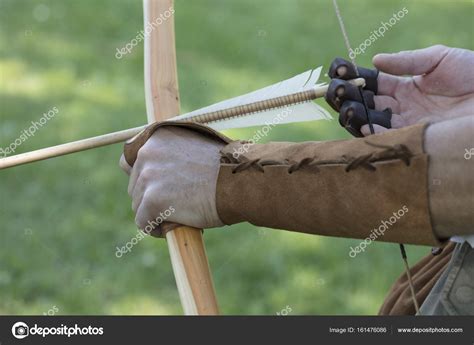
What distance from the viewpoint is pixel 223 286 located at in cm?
288

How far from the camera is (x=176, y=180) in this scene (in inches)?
54.7

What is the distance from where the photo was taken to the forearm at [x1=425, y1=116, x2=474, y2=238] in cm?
118

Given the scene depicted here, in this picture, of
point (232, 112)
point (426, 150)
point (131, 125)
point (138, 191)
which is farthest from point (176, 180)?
point (131, 125)

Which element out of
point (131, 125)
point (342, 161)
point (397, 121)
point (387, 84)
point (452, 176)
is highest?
point (131, 125)

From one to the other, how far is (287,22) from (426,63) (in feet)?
10.9

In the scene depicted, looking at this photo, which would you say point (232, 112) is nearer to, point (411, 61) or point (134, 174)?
point (134, 174)

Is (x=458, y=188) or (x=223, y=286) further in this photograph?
(x=223, y=286)

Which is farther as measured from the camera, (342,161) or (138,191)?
(138,191)

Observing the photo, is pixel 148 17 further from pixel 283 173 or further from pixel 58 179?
pixel 58 179

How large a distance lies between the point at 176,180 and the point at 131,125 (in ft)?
7.87

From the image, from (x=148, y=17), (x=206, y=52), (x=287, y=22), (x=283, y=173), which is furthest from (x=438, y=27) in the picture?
(x=283, y=173)

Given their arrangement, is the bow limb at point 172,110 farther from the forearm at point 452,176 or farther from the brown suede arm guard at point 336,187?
the forearm at point 452,176

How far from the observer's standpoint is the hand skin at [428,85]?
164 centimetres

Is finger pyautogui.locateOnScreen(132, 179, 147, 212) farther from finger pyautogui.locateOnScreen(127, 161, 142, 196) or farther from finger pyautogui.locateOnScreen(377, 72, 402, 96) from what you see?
finger pyautogui.locateOnScreen(377, 72, 402, 96)
